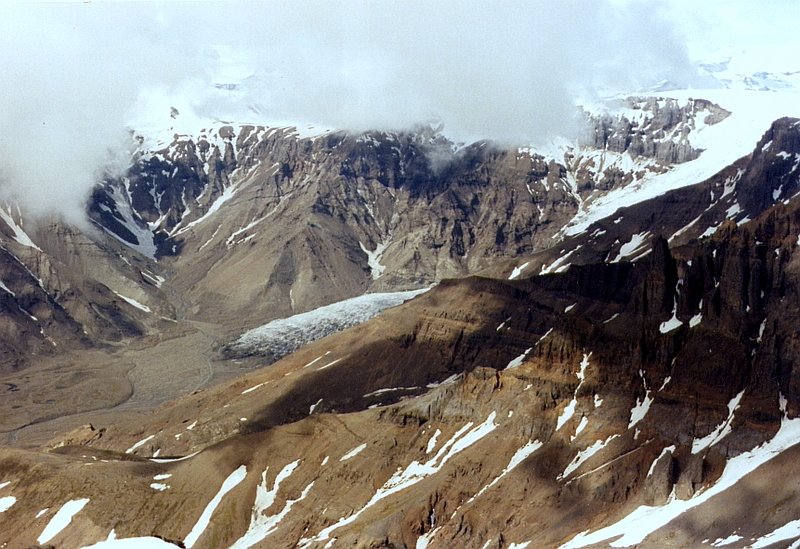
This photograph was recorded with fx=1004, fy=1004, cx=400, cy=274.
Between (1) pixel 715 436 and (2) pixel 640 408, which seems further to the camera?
(2) pixel 640 408

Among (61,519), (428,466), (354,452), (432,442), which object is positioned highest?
(61,519)

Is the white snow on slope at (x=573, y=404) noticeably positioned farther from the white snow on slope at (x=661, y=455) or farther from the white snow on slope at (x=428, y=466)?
the white snow on slope at (x=661, y=455)

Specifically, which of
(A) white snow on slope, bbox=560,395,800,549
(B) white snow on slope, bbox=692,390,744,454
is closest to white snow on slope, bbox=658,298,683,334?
(B) white snow on slope, bbox=692,390,744,454

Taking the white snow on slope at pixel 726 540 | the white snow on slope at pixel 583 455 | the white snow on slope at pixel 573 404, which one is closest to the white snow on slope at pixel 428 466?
the white snow on slope at pixel 573 404

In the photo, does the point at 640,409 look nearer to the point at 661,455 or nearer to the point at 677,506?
the point at 661,455

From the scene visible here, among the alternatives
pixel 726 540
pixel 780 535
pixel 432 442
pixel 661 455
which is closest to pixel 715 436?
pixel 661 455

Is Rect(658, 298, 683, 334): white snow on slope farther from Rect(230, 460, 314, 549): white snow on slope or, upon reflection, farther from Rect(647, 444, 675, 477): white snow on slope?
Rect(230, 460, 314, 549): white snow on slope

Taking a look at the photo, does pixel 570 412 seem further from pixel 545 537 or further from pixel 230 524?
pixel 230 524
